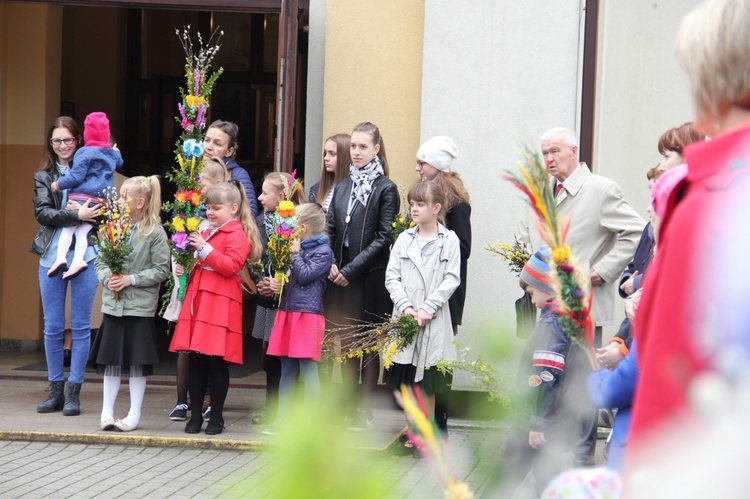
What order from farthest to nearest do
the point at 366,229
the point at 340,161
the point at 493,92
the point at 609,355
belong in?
the point at 493,92 → the point at 340,161 → the point at 366,229 → the point at 609,355

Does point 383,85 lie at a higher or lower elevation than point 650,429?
higher

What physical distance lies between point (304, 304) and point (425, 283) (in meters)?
0.84

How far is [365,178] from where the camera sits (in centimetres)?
762

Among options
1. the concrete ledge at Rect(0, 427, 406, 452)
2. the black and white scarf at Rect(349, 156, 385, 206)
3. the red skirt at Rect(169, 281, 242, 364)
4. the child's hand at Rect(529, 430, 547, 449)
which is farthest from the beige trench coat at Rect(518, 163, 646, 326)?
the child's hand at Rect(529, 430, 547, 449)

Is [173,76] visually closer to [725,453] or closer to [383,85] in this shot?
[383,85]

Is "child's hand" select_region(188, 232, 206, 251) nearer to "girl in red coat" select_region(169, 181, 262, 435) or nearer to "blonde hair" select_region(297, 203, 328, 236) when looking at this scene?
"girl in red coat" select_region(169, 181, 262, 435)

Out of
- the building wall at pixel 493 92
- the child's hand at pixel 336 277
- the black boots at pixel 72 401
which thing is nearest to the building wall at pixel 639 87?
the building wall at pixel 493 92

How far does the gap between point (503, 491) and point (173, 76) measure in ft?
48.1

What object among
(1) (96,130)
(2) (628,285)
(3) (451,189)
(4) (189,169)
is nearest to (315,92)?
(1) (96,130)

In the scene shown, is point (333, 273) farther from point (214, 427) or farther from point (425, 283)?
point (214, 427)

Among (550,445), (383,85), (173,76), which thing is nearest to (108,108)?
(173,76)

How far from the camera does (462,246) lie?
24.5 feet

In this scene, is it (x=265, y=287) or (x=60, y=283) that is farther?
(x=60, y=283)

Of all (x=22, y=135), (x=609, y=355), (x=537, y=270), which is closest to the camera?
(x=609, y=355)
